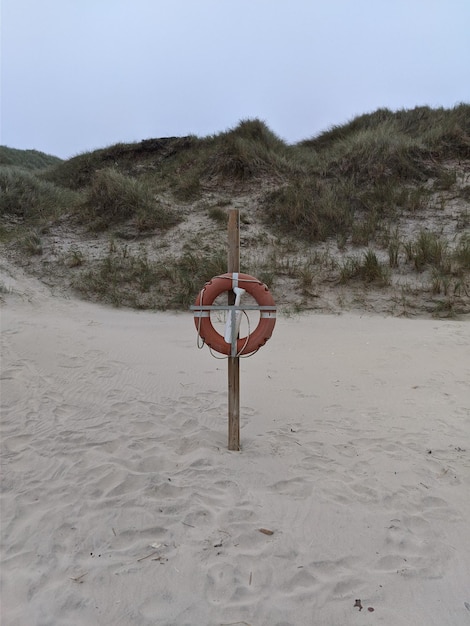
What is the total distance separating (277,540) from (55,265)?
8.45 metres

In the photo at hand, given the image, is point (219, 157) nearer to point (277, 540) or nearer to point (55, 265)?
point (55, 265)

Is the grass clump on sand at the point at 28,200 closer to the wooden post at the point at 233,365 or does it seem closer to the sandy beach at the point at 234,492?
the sandy beach at the point at 234,492

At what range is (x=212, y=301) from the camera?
3.01 meters

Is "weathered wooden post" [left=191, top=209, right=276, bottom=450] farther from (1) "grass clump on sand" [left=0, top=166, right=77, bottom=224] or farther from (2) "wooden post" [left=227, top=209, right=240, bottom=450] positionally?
(1) "grass clump on sand" [left=0, top=166, right=77, bottom=224]

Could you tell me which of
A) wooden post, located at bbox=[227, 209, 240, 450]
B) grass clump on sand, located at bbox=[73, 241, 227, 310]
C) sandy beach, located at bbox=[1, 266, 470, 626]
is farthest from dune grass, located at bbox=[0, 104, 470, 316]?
wooden post, located at bbox=[227, 209, 240, 450]

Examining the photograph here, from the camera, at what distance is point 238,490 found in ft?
8.61

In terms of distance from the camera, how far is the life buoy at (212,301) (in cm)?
301

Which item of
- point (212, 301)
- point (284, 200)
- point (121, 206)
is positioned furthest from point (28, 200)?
point (212, 301)

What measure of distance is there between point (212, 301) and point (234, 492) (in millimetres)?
1313

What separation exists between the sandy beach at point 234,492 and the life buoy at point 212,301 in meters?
0.82

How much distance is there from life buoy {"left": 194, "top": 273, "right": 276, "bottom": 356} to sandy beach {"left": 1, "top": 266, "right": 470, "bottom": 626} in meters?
0.82

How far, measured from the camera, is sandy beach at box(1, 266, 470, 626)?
6.05 ft

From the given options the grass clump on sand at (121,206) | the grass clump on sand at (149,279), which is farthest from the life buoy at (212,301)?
the grass clump on sand at (121,206)

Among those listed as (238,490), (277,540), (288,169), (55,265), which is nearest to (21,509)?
(238,490)
